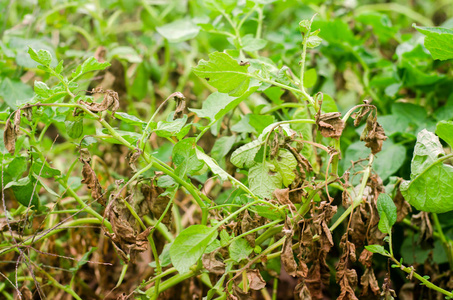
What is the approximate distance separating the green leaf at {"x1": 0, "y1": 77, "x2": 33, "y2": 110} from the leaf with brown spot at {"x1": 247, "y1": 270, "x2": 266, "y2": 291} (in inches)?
23.9

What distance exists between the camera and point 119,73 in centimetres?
106

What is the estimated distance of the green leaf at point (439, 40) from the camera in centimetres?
55

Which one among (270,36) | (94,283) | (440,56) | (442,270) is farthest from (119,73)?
(442,270)

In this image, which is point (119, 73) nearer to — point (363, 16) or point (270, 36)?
point (270, 36)

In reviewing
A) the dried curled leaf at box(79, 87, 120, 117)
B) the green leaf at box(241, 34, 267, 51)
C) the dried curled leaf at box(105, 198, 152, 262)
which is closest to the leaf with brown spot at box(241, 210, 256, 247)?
the dried curled leaf at box(105, 198, 152, 262)

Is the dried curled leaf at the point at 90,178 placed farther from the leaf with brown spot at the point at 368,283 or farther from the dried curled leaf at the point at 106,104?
the leaf with brown spot at the point at 368,283

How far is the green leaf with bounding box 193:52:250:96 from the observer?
1.69 ft

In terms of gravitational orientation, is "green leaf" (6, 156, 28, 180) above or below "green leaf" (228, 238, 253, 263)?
above

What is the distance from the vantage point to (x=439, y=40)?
561 mm

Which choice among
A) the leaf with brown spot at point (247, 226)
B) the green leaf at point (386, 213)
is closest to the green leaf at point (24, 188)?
the leaf with brown spot at point (247, 226)

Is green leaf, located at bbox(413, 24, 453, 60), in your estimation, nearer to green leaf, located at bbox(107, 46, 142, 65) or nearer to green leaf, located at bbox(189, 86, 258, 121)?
green leaf, located at bbox(189, 86, 258, 121)

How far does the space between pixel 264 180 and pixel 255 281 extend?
0.14 meters

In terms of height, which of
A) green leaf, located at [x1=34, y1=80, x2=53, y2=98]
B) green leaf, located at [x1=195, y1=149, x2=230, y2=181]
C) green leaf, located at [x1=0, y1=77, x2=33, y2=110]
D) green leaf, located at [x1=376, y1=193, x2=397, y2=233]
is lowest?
green leaf, located at [x1=376, y1=193, x2=397, y2=233]

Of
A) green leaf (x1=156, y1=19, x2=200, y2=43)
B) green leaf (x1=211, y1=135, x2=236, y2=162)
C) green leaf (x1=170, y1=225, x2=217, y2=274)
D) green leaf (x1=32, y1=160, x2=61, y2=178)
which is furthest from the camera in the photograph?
green leaf (x1=156, y1=19, x2=200, y2=43)
